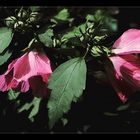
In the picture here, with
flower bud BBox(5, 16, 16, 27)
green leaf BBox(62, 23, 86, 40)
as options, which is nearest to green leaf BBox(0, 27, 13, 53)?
flower bud BBox(5, 16, 16, 27)

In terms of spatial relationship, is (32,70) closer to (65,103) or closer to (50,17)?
(65,103)

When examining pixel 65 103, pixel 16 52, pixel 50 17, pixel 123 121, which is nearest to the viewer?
pixel 65 103

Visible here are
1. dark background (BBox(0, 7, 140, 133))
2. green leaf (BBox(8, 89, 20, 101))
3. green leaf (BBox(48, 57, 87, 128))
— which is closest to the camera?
green leaf (BBox(48, 57, 87, 128))

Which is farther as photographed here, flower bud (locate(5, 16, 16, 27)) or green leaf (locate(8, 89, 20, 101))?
green leaf (locate(8, 89, 20, 101))

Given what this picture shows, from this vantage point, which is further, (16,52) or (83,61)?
(16,52)

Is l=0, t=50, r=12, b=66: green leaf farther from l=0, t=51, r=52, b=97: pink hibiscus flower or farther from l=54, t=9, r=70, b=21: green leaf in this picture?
l=54, t=9, r=70, b=21: green leaf

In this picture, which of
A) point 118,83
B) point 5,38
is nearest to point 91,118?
point 118,83
